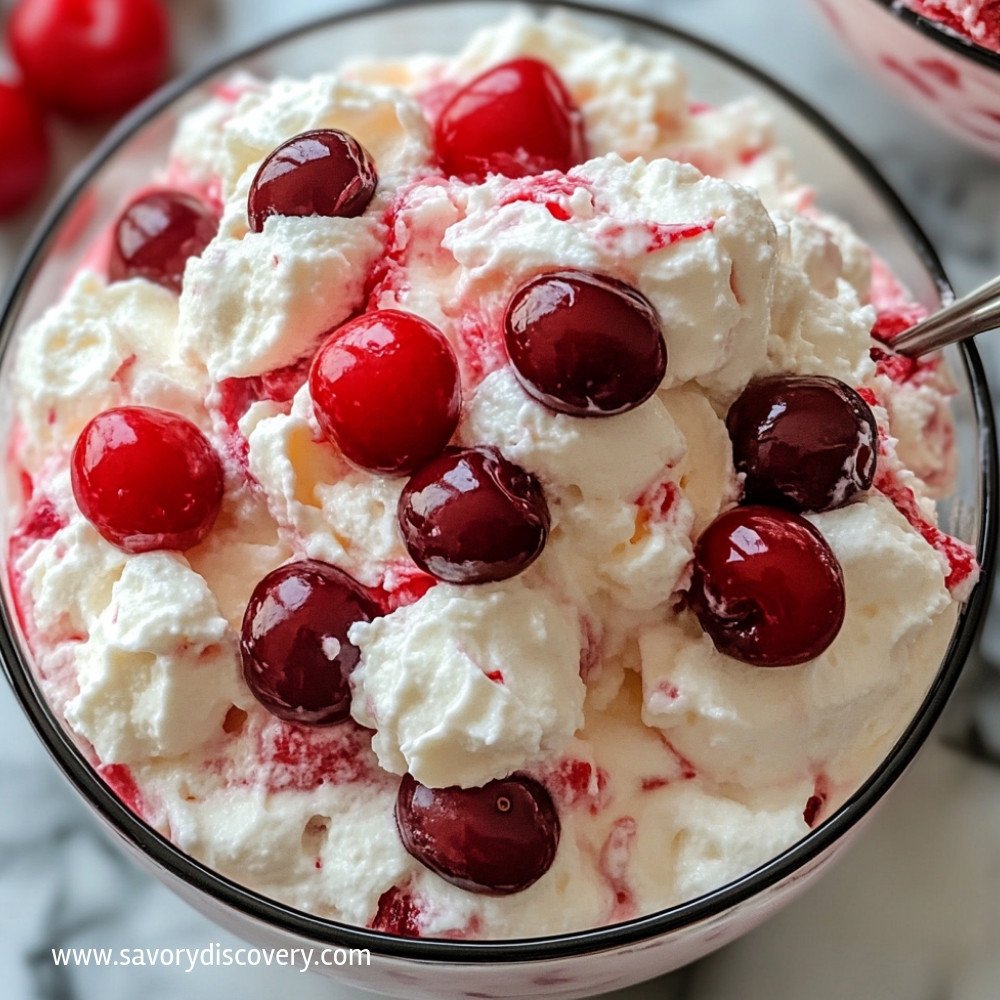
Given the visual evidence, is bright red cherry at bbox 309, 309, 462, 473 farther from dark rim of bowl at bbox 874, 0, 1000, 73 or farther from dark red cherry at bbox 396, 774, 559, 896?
dark rim of bowl at bbox 874, 0, 1000, 73

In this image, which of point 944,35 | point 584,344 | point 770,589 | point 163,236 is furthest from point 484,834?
point 944,35

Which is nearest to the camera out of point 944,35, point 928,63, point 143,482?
point 143,482

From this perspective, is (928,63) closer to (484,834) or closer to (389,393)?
(389,393)

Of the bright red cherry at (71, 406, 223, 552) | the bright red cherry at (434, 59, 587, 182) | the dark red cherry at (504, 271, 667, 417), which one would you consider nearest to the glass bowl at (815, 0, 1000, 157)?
the bright red cherry at (434, 59, 587, 182)

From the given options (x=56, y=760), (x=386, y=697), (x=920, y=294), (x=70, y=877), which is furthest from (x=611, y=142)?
(x=70, y=877)

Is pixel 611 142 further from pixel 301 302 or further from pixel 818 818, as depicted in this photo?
pixel 818 818

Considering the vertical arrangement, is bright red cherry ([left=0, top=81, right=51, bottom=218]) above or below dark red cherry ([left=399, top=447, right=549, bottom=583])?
below

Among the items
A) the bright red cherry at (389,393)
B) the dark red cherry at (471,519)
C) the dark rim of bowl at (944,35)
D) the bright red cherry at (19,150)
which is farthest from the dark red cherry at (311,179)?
the bright red cherry at (19,150)
